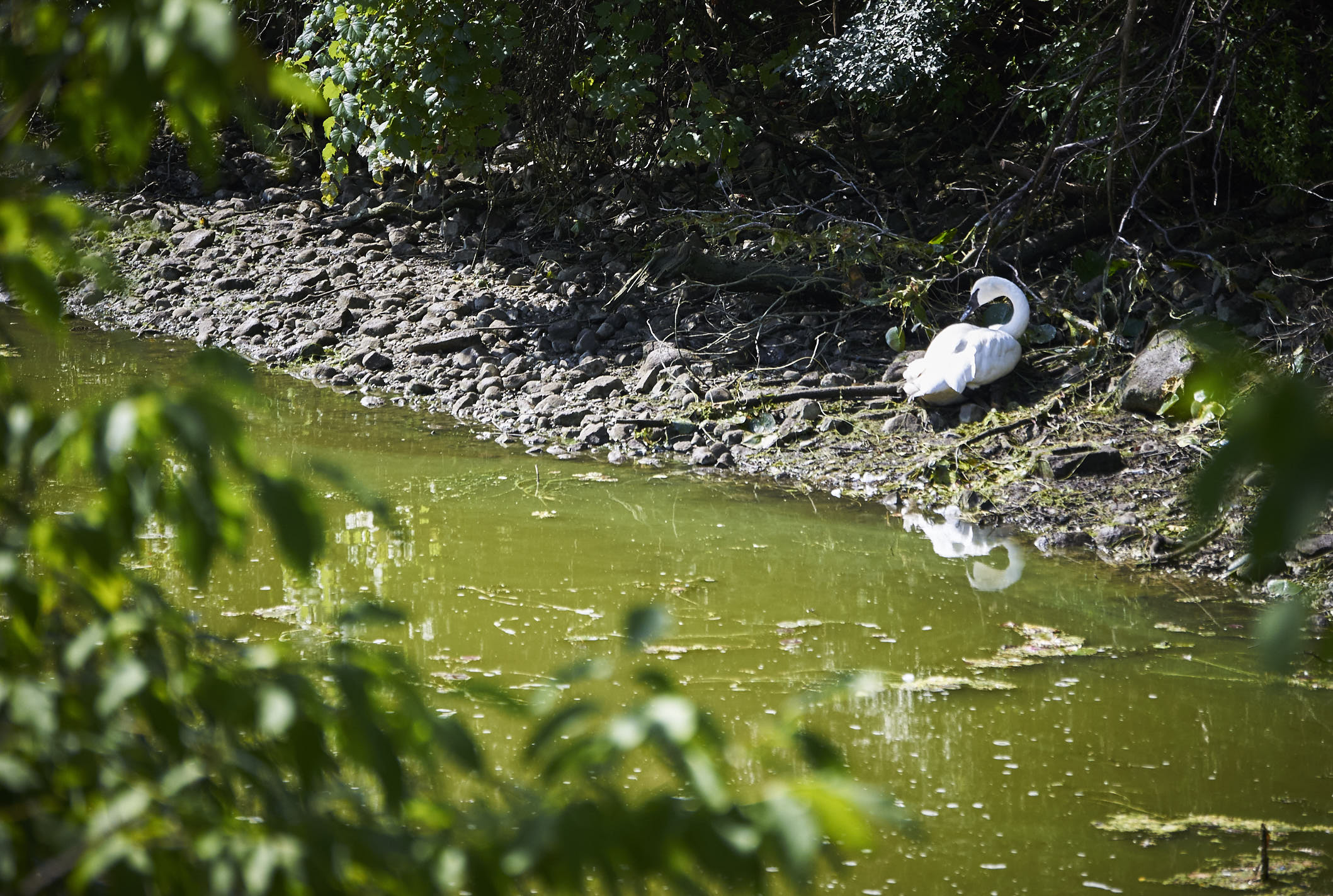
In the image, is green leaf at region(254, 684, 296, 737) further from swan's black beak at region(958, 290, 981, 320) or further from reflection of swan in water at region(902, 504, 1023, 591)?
swan's black beak at region(958, 290, 981, 320)

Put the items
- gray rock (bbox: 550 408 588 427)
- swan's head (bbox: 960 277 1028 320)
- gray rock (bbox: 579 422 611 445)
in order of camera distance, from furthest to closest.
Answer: gray rock (bbox: 550 408 588 427)
gray rock (bbox: 579 422 611 445)
swan's head (bbox: 960 277 1028 320)

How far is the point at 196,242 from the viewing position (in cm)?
953

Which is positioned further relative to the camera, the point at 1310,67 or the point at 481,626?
the point at 1310,67

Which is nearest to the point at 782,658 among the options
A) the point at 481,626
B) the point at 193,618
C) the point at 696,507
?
the point at 481,626

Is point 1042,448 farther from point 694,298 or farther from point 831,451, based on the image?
point 694,298

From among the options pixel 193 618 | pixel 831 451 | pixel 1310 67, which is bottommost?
pixel 831 451

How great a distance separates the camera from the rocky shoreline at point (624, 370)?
5105 mm

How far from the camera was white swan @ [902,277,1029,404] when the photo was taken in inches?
223

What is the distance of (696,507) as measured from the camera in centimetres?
515

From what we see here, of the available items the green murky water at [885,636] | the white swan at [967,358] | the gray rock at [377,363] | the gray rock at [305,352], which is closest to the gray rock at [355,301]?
the gray rock at [305,352]

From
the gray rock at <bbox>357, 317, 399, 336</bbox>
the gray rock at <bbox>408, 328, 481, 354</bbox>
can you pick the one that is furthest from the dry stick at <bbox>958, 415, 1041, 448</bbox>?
the gray rock at <bbox>357, 317, 399, 336</bbox>

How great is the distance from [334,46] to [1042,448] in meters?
4.78

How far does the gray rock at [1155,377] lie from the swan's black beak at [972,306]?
0.84 m

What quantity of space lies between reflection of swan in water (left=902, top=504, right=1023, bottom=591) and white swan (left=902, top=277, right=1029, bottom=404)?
831 millimetres
